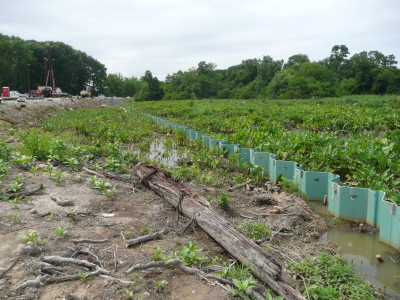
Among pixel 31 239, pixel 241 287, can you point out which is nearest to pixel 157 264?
pixel 241 287

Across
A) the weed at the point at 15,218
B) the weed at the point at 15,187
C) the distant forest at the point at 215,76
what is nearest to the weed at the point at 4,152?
the weed at the point at 15,187

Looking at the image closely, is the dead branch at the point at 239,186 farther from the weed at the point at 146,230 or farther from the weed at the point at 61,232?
the weed at the point at 61,232

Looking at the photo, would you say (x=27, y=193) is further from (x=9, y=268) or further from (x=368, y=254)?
(x=368, y=254)

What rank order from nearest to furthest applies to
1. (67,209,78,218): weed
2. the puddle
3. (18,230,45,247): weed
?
(18,230,45,247): weed, (67,209,78,218): weed, the puddle

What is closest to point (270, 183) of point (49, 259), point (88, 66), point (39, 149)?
point (49, 259)

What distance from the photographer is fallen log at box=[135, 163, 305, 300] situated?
278 cm

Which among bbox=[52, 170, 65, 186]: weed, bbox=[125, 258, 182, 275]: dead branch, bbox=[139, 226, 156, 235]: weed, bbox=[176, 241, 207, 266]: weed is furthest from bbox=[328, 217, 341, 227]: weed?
bbox=[52, 170, 65, 186]: weed

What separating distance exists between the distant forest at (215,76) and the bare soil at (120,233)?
144ft

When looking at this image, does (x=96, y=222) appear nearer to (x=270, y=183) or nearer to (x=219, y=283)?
(x=219, y=283)

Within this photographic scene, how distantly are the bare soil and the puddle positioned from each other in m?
3.21

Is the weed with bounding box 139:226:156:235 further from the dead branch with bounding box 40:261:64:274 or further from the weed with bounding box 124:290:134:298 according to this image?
the weed with bounding box 124:290:134:298

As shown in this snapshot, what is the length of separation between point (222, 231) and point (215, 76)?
253ft

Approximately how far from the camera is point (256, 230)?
3994 millimetres

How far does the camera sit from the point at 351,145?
666cm
